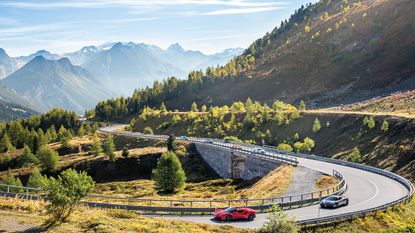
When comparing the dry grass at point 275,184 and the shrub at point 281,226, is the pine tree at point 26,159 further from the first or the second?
the shrub at point 281,226

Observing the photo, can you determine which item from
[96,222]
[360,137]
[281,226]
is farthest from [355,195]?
[360,137]

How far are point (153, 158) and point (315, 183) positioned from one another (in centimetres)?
6470

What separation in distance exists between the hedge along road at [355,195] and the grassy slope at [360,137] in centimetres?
741

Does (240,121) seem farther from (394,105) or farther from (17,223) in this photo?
(17,223)

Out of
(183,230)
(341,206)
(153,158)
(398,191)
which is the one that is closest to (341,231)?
(341,206)

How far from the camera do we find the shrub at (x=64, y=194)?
33406 millimetres

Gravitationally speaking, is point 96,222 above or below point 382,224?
above

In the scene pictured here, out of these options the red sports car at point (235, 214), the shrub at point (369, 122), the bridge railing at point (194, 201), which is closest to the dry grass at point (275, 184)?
the bridge railing at point (194, 201)

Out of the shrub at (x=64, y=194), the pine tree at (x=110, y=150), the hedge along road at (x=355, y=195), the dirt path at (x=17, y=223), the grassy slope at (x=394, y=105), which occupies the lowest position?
the pine tree at (x=110, y=150)

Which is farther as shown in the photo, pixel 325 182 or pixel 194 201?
pixel 325 182

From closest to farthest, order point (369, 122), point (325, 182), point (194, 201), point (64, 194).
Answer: point (64, 194) → point (194, 201) → point (325, 182) → point (369, 122)

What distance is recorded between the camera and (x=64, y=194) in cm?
3362

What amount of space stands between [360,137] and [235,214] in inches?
2290

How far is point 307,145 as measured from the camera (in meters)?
95.6
